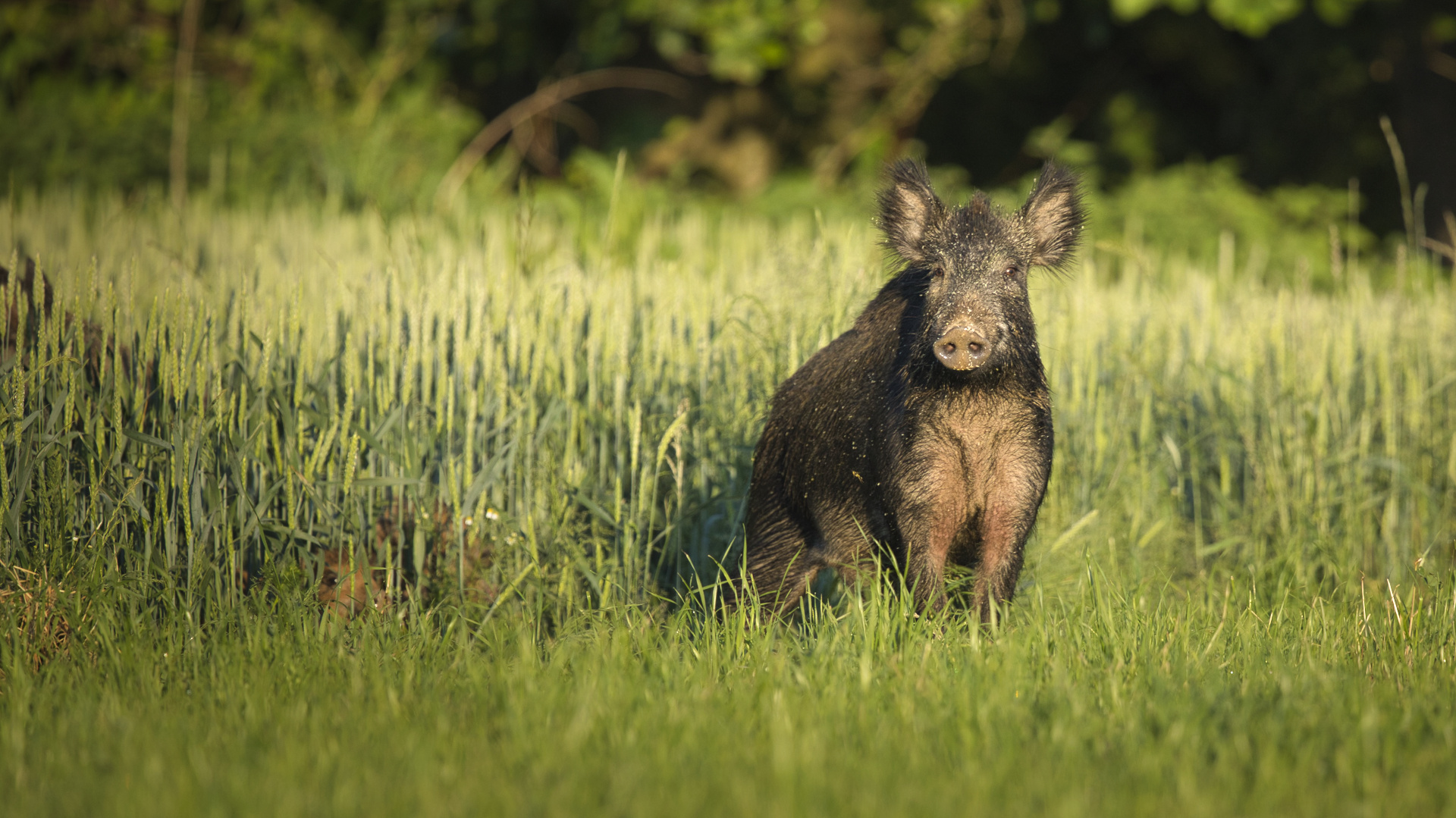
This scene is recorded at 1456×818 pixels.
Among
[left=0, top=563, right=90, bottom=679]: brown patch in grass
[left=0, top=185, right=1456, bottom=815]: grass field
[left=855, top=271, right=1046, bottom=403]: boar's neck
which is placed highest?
[left=855, top=271, right=1046, bottom=403]: boar's neck

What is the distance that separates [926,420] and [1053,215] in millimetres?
898

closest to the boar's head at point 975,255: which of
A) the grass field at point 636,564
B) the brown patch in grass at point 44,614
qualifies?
the grass field at point 636,564

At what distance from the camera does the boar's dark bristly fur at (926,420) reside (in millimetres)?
3639

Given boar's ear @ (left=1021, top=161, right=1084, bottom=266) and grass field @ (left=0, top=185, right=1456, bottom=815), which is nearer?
grass field @ (left=0, top=185, right=1456, bottom=815)

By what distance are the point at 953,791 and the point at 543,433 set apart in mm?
2390

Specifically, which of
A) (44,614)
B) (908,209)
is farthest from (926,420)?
(44,614)

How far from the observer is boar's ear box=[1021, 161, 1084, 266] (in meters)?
4.04

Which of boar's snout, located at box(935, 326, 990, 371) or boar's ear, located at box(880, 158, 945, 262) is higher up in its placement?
boar's ear, located at box(880, 158, 945, 262)

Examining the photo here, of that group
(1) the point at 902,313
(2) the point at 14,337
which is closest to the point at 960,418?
(1) the point at 902,313

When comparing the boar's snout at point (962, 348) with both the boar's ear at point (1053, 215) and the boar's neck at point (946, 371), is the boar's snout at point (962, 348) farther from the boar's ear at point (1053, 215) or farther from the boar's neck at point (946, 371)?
the boar's ear at point (1053, 215)

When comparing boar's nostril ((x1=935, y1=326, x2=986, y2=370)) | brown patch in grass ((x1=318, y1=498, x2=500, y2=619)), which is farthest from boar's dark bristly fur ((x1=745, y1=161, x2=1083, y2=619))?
brown patch in grass ((x1=318, y1=498, x2=500, y2=619))

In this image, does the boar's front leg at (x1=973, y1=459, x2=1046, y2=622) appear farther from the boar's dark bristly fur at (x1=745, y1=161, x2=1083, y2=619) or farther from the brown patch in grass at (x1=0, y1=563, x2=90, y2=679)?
the brown patch in grass at (x1=0, y1=563, x2=90, y2=679)

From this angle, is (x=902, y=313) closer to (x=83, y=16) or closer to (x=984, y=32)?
(x=984, y=32)

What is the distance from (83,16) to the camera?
1355cm
